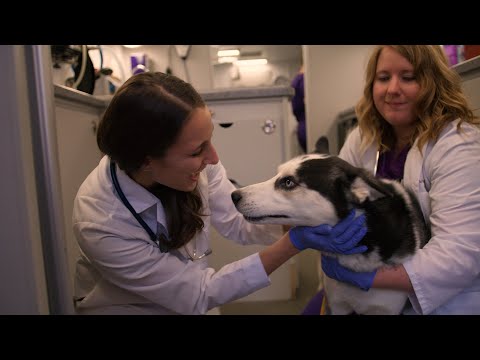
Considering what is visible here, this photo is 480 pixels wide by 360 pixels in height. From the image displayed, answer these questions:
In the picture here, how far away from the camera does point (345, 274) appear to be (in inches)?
34.8

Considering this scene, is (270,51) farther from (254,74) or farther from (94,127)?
(94,127)

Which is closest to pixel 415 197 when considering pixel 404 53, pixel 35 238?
pixel 404 53

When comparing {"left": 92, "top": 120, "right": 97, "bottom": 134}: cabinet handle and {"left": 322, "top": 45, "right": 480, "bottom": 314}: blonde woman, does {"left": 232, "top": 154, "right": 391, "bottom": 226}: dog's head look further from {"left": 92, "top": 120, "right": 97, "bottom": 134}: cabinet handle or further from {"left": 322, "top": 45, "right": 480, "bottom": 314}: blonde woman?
{"left": 92, "top": 120, "right": 97, "bottom": 134}: cabinet handle

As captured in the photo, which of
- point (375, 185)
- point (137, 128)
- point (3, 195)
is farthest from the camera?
point (375, 185)

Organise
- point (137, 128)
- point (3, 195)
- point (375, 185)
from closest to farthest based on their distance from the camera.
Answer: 1. point (3, 195)
2. point (137, 128)
3. point (375, 185)

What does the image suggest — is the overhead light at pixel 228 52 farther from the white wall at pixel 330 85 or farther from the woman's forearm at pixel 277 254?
the woman's forearm at pixel 277 254

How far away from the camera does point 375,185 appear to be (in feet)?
2.62

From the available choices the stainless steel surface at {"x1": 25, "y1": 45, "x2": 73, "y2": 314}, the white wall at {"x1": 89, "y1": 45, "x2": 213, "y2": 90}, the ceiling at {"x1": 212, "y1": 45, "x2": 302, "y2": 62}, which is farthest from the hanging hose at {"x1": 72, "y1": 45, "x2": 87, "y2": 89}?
the ceiling at {"x1": 212, "y1": 45, "x2": 302, "y2": 62}

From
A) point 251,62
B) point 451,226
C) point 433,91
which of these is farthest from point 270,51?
point 451,226

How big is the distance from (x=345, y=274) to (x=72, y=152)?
2.41 ft

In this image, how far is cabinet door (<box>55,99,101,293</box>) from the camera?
569 mm
